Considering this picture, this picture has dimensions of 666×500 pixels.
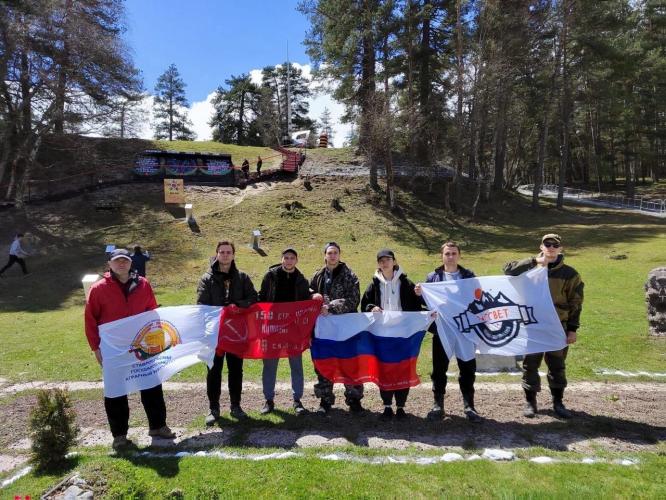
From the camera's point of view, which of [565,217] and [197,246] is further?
[565,217]

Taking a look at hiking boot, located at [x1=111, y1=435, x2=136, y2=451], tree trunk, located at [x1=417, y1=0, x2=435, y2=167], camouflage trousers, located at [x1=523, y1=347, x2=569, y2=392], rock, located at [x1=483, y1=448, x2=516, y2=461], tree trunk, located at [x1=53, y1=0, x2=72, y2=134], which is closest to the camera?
rock, located at [x1=483, y1=448, x2=516, y2=461]

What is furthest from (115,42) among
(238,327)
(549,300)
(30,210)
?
(549,300)

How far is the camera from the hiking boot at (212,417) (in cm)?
533

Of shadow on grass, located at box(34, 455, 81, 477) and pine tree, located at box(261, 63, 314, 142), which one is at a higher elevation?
pine tree, located at box(261, 63, 314, 142)

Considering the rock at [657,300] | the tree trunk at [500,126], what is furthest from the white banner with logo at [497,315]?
the tree trunk at [500,126]

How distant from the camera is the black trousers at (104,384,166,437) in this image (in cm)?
484

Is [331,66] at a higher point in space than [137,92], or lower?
higher

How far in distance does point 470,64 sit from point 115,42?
21.0 meters

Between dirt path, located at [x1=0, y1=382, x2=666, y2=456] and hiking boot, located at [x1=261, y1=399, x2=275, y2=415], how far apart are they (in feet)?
0.34

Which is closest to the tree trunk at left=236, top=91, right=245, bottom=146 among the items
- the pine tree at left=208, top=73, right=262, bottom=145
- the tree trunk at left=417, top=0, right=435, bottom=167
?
the pine tree at left=208, top=73, right=262, bottom=145

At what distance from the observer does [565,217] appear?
1139 inches

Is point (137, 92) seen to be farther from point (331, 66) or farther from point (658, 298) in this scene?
point (658, 298)

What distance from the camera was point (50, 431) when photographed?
4191 millimetres

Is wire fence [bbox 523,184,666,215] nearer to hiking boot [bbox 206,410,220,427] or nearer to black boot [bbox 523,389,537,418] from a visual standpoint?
black boot [bbox 523,389,537,418]
